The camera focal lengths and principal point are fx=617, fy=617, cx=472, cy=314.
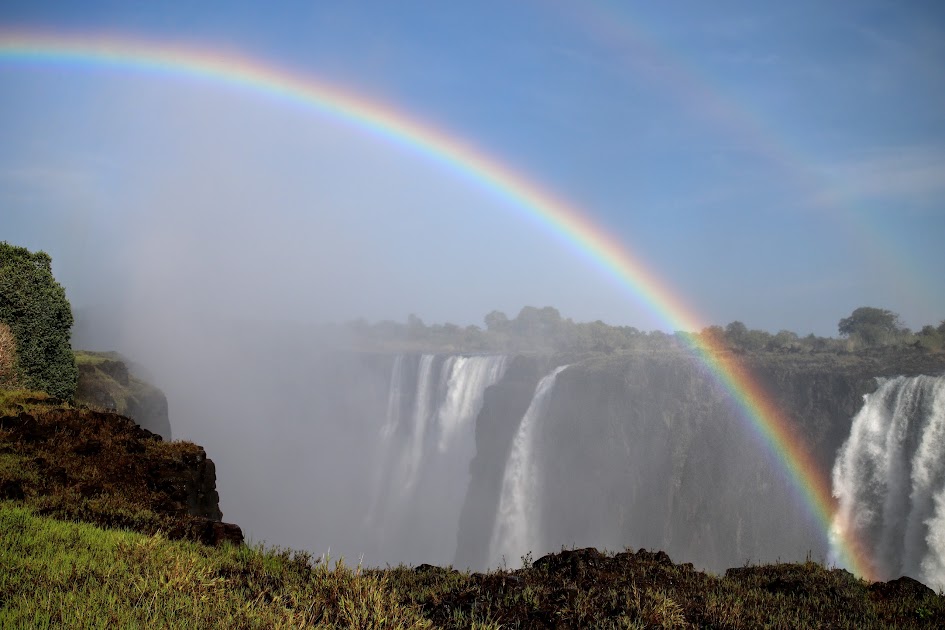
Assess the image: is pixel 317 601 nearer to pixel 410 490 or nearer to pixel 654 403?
pixel 654 403

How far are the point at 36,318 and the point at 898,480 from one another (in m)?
38.7

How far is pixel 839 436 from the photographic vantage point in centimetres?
3553

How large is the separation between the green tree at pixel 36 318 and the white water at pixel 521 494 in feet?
107

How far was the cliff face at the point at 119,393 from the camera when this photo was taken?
34.1 meters

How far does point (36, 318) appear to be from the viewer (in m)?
24.6

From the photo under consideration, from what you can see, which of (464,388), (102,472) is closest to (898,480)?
(102,472)

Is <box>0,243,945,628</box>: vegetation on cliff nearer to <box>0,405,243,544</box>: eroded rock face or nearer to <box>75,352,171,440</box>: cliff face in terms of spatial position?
<box>0,405,243,544</box>: eroded rock face

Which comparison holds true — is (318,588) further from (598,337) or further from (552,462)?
(598,337)

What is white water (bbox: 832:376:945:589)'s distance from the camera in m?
26.9

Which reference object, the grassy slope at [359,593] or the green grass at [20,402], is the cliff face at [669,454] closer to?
the green grass at [20,402]

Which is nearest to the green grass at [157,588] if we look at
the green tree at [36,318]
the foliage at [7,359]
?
the foliage at [7,359]

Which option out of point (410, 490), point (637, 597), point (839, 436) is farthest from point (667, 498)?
point (637, 597)

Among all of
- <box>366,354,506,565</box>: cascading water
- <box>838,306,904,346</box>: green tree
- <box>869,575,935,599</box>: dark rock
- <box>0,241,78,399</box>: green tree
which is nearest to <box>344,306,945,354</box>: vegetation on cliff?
<box>838,306,904,346</box>: green tree

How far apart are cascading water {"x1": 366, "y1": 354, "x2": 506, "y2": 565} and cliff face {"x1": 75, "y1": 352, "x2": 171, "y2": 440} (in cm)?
2932
